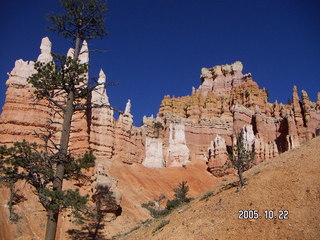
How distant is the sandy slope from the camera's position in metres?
12.4

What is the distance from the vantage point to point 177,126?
7225 cm

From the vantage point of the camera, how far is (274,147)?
64750 mm

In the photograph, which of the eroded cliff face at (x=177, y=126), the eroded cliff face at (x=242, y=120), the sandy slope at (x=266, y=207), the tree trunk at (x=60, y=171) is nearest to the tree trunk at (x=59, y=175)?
the tree trunk at (x=60, y=171)

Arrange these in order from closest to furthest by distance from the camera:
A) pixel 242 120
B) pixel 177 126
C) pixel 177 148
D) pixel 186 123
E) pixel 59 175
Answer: pixel 59 175 → pixel 177 148 → pixel 177 126 → pixel 186 123 → pixel 242 120

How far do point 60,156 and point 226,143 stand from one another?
66.5m

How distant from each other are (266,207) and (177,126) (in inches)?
2279

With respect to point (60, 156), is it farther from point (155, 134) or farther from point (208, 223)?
point (155, 134)

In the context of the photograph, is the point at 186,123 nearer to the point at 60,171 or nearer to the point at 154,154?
the point at 154,154

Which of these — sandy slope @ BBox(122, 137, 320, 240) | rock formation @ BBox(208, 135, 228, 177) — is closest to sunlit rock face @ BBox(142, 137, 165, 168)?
rock formation @ BBox(208, 135, 228, 177)

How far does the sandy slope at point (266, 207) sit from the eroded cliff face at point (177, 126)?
15.4m

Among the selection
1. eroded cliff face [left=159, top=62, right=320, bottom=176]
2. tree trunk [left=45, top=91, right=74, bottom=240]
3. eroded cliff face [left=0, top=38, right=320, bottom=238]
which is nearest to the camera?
tree trunk [left=45, top=91, right=74, bottom=240]

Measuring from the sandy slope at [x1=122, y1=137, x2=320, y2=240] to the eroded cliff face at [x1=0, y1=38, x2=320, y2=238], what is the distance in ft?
50.4

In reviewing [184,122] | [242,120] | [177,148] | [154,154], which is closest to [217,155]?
[177,148]

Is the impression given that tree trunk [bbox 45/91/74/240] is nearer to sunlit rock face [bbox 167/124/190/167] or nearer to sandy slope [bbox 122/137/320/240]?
sandy slope [bbox 122/137/320/240]
